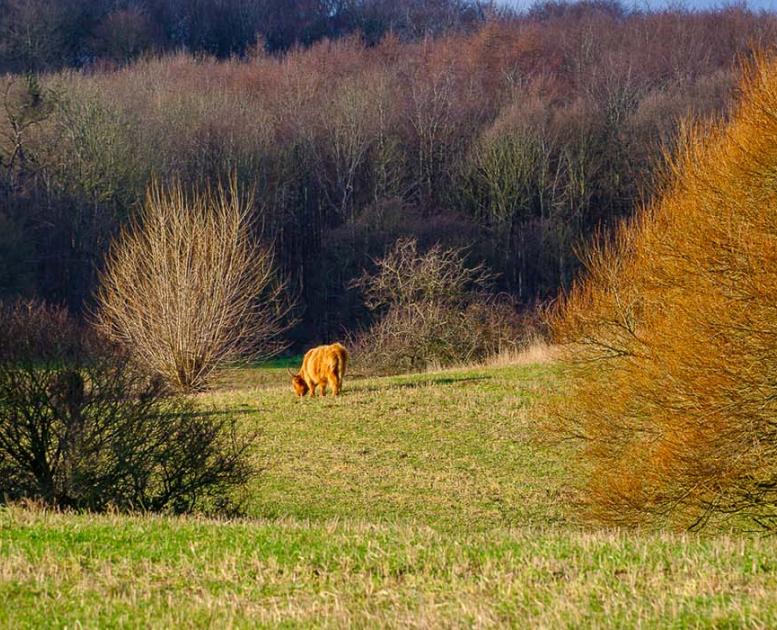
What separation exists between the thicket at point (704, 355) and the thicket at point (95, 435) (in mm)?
5681

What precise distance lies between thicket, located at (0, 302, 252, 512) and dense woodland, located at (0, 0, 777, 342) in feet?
118

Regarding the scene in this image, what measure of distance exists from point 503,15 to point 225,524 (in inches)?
4022

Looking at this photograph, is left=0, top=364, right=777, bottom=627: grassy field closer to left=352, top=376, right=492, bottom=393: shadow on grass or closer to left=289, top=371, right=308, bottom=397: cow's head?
left=289, top=371, right=308, bottom=397: cow's head

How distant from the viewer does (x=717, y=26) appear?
281 ft

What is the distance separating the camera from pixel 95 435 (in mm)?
13422

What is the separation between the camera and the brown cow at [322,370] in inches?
1034

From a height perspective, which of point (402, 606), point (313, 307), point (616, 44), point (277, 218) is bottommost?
point (313, 307)

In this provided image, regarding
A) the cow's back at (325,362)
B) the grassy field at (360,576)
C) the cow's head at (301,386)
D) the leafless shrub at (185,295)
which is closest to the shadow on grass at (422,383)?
the cow's back at (325,362)

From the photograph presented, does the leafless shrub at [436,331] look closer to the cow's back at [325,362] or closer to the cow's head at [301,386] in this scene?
the cow's head at [301,386]

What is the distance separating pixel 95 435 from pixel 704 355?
7838 millimetres

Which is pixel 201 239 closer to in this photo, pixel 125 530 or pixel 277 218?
pixel 125 530

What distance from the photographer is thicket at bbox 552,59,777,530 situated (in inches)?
525

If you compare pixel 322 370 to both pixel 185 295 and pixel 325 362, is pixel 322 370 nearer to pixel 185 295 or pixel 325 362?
pixel 325 362

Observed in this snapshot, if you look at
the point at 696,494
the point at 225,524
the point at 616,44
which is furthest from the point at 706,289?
the point at 616,44
